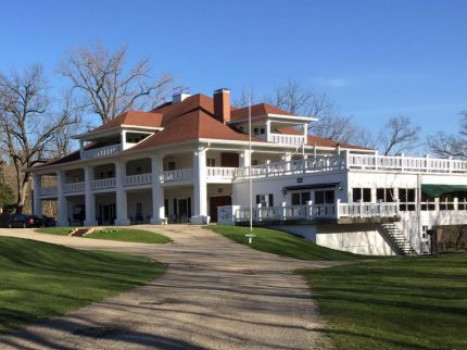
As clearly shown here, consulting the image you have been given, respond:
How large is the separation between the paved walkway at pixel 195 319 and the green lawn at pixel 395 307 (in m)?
0.38

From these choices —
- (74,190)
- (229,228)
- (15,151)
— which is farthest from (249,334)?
(15,151)

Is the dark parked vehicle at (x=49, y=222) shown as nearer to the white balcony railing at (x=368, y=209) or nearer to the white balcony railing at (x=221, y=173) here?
the white balcony railing at (x=221, y=173)

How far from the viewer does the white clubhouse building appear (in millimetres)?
36312

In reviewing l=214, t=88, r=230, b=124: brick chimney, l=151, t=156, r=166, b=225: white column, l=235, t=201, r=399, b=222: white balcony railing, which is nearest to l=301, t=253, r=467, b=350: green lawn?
l=235, t=201, r=399, b=222: white balcony railing

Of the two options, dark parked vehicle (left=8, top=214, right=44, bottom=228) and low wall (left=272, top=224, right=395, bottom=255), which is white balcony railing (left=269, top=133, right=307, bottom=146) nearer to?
low wall (left=272, top=224, right=395, bottom=255)

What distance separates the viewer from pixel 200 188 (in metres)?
41.9

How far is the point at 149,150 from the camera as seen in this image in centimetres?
4503

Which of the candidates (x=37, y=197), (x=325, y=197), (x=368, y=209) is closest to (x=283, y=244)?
(x=368, y=209)

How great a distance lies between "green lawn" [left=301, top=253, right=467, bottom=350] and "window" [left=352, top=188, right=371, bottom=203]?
1963 centimetres

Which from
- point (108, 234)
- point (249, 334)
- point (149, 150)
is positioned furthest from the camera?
point (149, 150)

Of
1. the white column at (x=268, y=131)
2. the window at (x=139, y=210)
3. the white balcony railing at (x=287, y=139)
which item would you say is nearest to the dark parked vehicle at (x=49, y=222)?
the window at (x=139, y=210)

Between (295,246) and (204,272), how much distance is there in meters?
13.9

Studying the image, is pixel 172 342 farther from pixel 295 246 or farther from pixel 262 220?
pixel 262 220

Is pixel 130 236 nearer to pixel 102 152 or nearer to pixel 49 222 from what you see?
pixel 102 152
